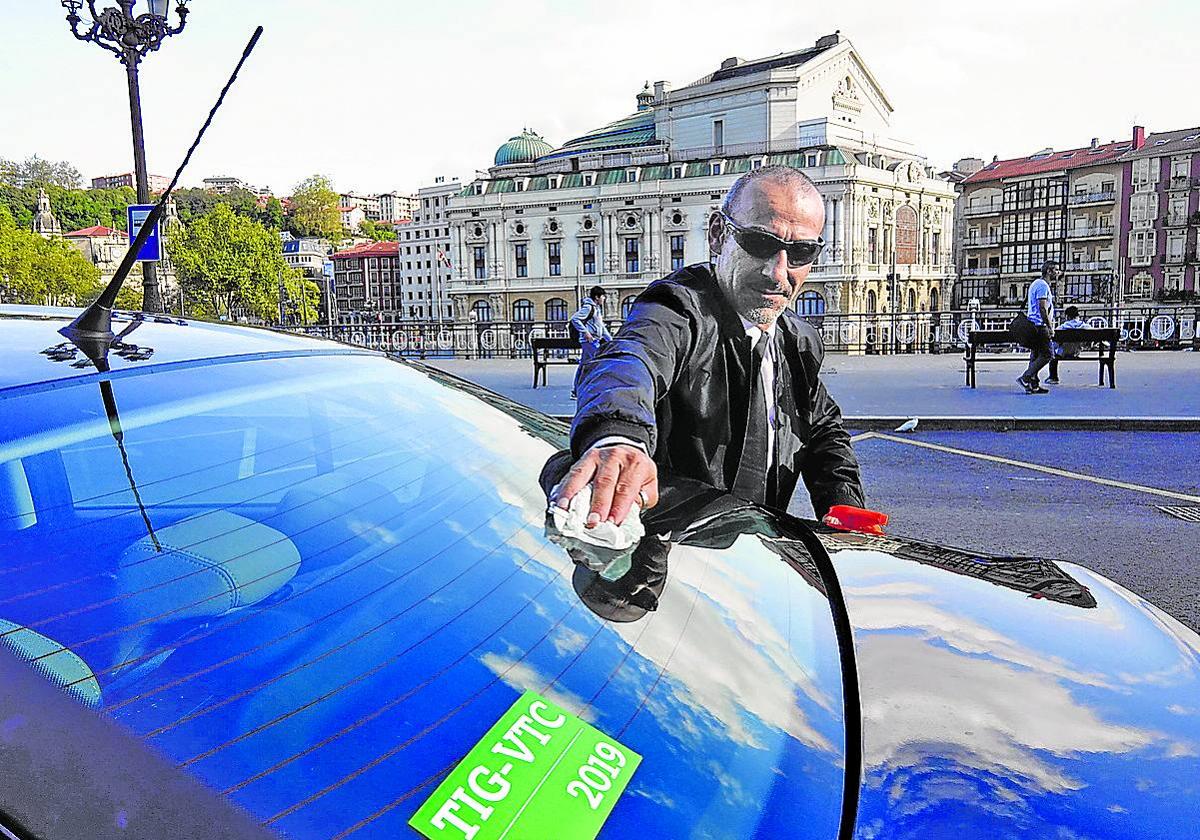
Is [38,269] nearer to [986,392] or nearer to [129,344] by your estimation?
[986,392]

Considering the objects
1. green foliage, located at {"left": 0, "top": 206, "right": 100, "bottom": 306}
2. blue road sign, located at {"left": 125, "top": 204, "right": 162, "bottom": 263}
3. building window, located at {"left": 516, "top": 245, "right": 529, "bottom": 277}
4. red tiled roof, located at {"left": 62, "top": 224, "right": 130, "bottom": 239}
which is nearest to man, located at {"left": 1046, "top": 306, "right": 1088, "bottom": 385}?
blue road sign, located at {"left": 125, "top": 204, "right": 162, "bottom": 263}

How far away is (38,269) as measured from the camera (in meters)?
64.9

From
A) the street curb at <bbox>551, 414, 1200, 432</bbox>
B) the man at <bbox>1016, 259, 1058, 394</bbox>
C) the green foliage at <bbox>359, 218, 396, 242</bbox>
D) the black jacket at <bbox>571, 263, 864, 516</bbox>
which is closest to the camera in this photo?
the black jacket at <bbox>571, 263, 864, 516</bbox>

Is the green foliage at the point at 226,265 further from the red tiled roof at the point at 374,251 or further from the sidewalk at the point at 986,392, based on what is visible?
the sidewalk at the point at 986,392

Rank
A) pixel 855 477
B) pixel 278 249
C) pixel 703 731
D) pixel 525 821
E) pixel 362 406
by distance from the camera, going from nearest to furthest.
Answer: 1. pixel 525 821
2. pixel 703 731
3. pixel 362 406
4. pixel 855 477
5. pixel 278 249

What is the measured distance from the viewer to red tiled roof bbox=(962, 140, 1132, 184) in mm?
83625

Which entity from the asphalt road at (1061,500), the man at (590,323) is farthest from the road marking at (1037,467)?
the man at (590,323)

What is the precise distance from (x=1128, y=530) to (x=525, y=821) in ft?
18.3

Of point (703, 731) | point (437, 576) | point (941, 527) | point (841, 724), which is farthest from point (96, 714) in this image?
point (941, 527)

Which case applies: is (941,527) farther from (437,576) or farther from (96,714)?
(96,714)

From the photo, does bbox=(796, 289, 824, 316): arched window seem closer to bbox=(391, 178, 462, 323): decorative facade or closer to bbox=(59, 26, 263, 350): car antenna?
bbox=(391, 178, 462, 323): decorative facade

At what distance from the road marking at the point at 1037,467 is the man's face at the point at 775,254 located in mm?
5300

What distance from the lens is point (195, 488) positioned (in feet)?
5.31

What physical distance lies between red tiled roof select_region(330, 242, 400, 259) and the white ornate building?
50384mm
